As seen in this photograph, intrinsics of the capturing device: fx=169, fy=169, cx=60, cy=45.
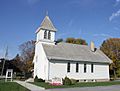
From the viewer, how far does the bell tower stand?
32969 millimetres

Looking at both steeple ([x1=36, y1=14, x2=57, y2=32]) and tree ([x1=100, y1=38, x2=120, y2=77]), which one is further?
tree ([x1=100, y1=38, x2=120, y2=77])

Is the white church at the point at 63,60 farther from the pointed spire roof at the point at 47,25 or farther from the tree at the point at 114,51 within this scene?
the tree at the point at 114,51

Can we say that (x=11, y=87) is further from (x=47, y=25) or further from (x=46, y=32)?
(x=47, y=25)

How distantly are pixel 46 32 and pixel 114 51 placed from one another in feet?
96.4

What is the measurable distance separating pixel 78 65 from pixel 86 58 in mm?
2422

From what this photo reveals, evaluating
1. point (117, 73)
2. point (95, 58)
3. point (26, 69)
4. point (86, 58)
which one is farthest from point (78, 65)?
point (117, 73)

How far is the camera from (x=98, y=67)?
3406 cm

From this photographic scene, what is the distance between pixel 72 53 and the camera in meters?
32.8

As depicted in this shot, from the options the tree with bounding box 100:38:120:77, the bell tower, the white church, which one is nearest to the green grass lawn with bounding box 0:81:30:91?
the white church

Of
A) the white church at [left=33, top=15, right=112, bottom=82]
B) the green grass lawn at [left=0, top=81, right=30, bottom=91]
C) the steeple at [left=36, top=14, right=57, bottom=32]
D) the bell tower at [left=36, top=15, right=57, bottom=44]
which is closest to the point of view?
the green grass lawn at [left=0, top=81, right=30, bottom=91]

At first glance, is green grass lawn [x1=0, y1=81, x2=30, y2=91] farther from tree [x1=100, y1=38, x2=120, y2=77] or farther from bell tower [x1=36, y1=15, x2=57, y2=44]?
tree [x1=100, y1=38, x2=120, y2=77]

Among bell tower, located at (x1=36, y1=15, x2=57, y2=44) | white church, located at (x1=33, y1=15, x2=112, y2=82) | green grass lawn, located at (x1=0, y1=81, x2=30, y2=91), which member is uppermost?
bell tower, located at (x1=36, y1=15, x2=57, y2=44)

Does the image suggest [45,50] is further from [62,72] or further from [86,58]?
[86,58]

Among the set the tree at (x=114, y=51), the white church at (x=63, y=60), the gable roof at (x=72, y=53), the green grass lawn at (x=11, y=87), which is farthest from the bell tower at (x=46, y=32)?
the tree at (x=114, y=51)
